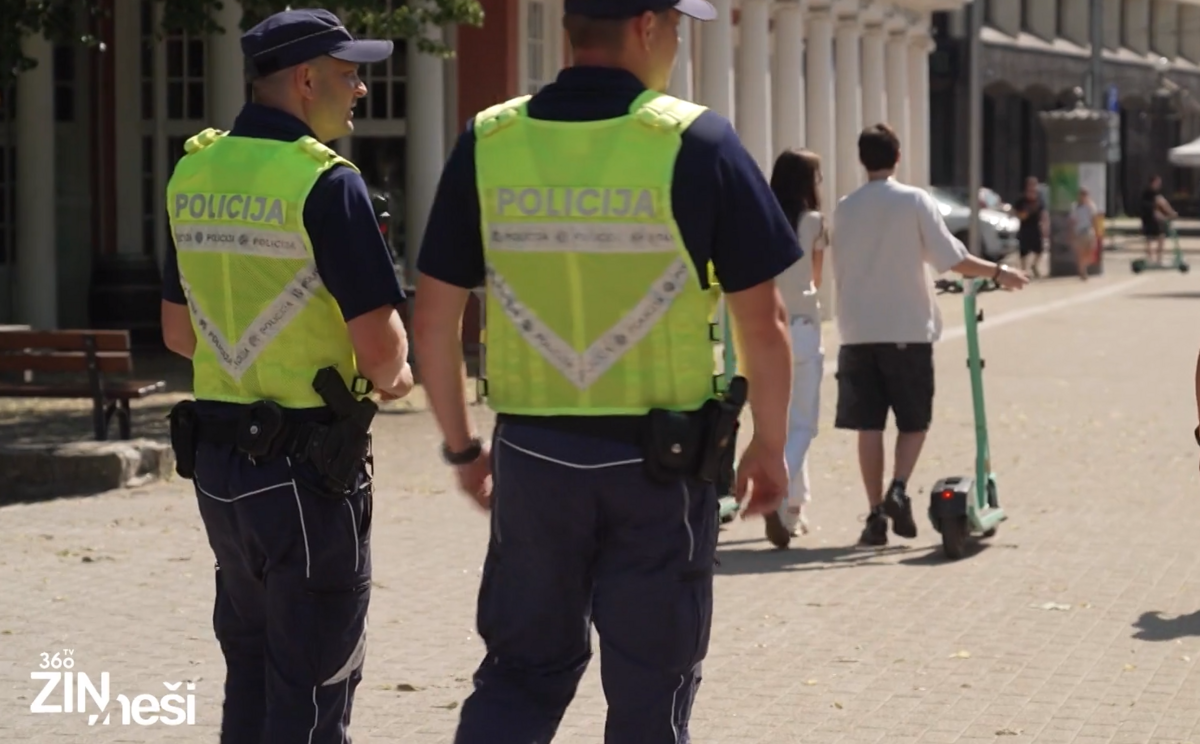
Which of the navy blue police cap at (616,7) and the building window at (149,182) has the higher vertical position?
the building window at (149,182)

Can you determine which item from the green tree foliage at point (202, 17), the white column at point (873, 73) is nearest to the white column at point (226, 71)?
the green tree foliage at point (202, 17)

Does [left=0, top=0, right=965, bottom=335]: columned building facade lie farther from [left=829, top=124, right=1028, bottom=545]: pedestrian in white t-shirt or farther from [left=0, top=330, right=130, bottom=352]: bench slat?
[left=829, top=124, right=1028, bottom=545]: pedestrian in white t-shirt

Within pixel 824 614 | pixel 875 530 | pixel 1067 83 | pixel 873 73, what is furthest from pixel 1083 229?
pixel 824 614

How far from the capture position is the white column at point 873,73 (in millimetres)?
31594

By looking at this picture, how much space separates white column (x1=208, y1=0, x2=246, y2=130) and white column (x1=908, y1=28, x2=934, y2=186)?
1546cm

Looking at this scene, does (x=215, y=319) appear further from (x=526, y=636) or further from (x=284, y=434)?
(x=526, y=636)

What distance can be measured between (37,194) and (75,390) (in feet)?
26.0

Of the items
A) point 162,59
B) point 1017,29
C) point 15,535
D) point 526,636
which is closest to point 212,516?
point 526,636

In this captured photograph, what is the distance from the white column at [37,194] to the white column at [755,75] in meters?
9.18

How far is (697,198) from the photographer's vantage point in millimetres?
4152

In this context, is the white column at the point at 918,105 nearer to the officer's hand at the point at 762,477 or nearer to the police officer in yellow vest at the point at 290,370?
the police officer in yellow vest at the point at 290,370

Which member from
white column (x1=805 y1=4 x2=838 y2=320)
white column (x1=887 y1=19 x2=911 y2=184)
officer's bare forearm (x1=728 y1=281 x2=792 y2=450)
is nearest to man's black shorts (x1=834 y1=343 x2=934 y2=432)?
officer's bare forearm (x1=728 y1=281 x2=792 y2=450)

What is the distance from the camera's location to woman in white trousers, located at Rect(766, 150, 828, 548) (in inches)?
380

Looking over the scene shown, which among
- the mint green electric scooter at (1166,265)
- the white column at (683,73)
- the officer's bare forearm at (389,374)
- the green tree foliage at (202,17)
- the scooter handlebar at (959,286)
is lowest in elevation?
the officer's bare forearm at (389,374)
